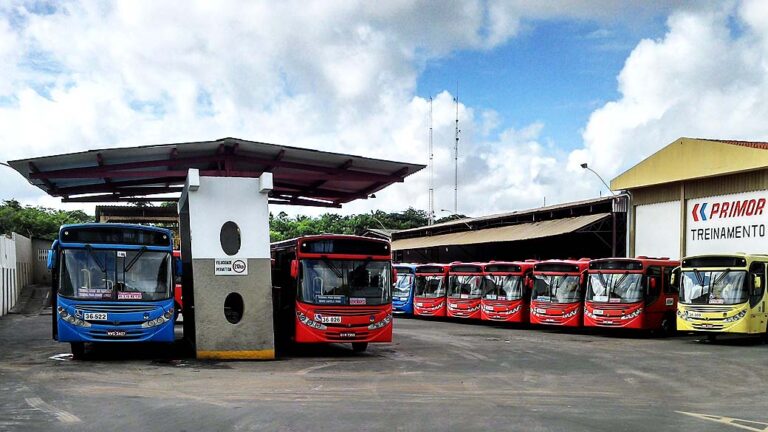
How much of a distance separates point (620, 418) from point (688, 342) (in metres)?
14.3

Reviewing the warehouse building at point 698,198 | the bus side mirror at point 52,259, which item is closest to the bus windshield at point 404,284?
the warehouse building at point 698,198

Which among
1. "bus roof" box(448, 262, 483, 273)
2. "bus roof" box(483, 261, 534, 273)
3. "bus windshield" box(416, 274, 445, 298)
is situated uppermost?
"bus roof" box(483, 261, 534, 273)

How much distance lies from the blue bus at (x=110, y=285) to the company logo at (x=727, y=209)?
21.0 meters

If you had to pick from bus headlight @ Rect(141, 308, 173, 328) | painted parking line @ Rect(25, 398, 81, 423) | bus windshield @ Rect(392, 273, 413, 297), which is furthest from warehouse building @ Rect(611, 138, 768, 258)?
painted parking line @ Rect(25, 398, 81, 423)

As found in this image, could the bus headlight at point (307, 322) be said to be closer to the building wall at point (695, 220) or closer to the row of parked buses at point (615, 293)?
the row of parked buses at point (615, 293)

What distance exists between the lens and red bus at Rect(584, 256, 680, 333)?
2350 cm

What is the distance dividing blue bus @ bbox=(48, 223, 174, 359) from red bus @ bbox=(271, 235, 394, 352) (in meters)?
2.86

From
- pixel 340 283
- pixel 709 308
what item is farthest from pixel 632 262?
pixel 340 283

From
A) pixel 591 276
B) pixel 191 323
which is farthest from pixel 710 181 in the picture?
pixel 191 323

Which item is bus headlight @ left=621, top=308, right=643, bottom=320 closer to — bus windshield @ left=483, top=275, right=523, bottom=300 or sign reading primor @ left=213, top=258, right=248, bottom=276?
bus windshield @ left=483, top=275, right=523, bottom=300

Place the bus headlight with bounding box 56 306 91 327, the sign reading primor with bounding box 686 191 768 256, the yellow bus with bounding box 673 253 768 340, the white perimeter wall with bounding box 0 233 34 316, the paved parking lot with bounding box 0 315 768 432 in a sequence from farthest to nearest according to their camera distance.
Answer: the white perimeter wall with bounding box 0 233 34 316 < the sign reading primor with bounding box 686 191 768 256 < the yellow bus with bounding box 673 253 768 340 < the bus headlight with bounding box 56 306 91 327 < the paved parking lot with bounding box 0 315 768 432

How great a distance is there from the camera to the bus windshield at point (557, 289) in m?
25.6

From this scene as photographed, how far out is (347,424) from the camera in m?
8.55

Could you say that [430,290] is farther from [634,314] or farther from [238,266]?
[238,266]
